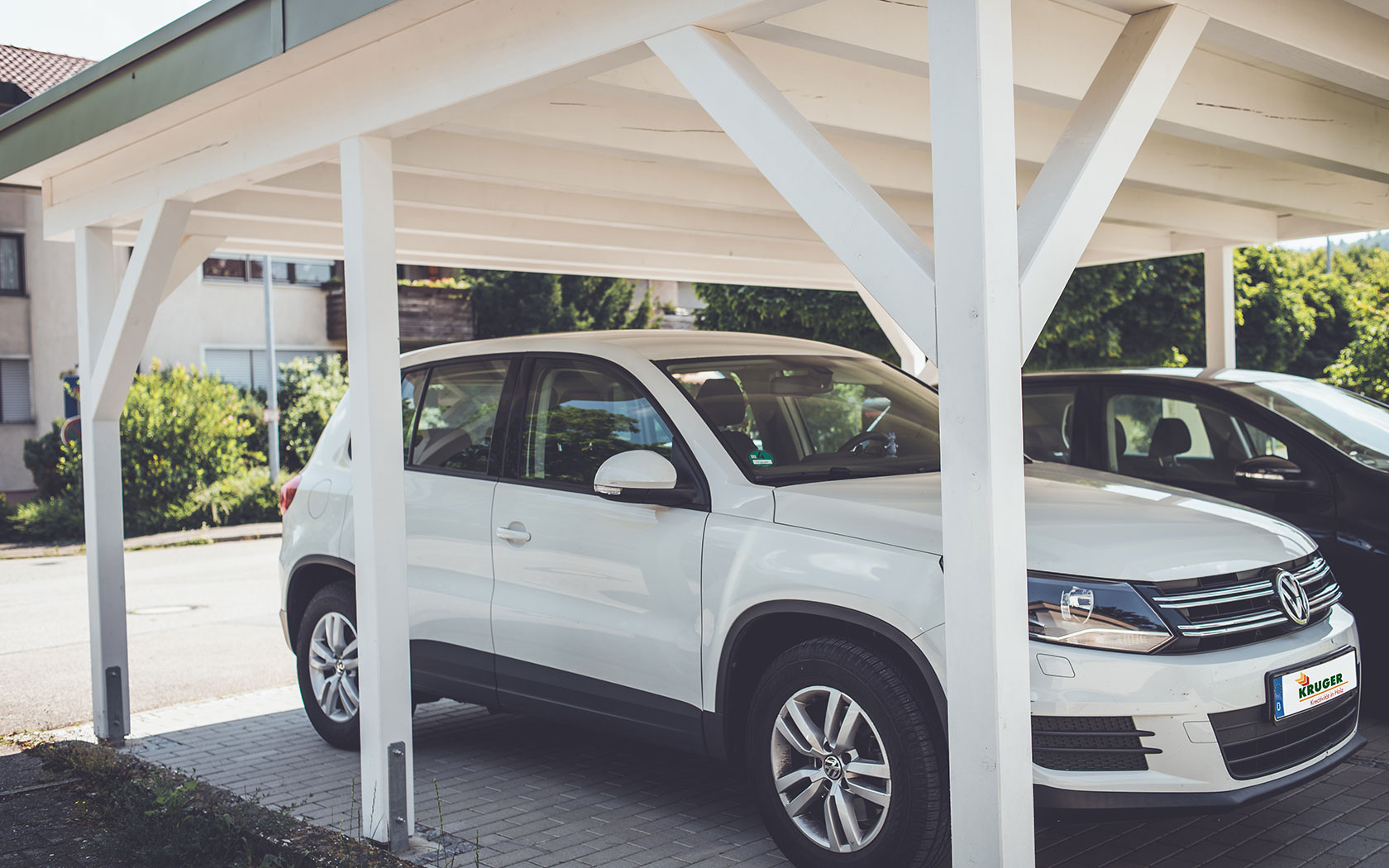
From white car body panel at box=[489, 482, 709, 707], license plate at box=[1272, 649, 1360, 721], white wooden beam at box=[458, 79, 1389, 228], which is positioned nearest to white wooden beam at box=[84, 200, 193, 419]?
white wooden beam at box=[458, 79, 1389, 228]

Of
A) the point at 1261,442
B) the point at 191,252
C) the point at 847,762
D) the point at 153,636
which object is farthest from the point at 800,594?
the point at 153,636

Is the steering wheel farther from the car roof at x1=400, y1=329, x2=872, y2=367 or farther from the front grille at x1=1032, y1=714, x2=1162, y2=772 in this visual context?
the front grille at x1=1032, y1=714, x2=1162, y2=772

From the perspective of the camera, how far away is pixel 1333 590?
4.34 m

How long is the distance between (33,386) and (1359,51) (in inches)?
959

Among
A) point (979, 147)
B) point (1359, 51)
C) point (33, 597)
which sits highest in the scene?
point (1359, 51)

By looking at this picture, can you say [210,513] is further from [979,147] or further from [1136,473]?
[979,147]

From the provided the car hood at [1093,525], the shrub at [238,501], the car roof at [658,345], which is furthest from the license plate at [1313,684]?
the shrub at [238,501]

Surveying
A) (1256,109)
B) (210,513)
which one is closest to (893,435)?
(1256,109)

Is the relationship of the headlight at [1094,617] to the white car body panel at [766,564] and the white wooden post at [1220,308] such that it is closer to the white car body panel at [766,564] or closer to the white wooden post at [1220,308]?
the white car body panel at [766,564]

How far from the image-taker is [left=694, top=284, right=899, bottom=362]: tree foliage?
16359 millimetres

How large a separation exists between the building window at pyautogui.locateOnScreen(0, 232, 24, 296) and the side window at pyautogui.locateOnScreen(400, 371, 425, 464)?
2090 cm

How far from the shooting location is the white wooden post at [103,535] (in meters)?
6.54

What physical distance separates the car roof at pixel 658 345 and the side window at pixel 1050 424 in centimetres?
160

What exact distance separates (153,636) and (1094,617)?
8.80 meters
